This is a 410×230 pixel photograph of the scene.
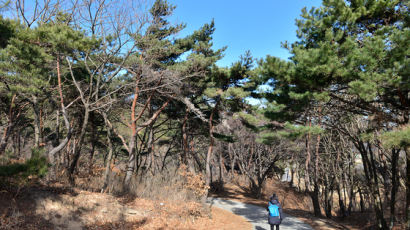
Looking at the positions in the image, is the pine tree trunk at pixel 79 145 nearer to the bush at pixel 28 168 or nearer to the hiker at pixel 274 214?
the bush at pixel 28 168

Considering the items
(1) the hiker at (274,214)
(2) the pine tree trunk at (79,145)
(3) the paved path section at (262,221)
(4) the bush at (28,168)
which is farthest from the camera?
(3) the paved path section at (262,221)

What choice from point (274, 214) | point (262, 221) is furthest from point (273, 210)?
point (262, 221)

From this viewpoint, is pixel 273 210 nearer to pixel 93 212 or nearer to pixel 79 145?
pixel 93 212

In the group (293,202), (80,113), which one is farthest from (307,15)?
(293,202)

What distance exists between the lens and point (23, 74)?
7.13 metres

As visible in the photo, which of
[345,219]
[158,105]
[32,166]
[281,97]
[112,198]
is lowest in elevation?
[345,219]

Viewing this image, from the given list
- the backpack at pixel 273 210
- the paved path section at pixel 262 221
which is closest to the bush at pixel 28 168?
the backpack at pixel 273 210

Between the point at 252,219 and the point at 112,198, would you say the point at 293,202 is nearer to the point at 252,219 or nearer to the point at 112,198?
the point at 252,219

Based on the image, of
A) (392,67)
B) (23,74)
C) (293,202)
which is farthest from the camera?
(293,202)

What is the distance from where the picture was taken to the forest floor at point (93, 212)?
603cm

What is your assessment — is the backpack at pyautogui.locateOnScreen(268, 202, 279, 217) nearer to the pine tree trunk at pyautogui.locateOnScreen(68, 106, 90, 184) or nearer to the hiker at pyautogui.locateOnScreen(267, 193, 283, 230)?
the hiker at pyautogui.locateOnScreen(267, 193, 283, 230)

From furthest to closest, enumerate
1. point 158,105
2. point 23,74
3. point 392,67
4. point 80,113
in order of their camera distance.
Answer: point 158,105, point 80,113, point 23,74, point 392,67

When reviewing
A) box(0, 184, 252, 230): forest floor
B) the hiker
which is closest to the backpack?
the hiker

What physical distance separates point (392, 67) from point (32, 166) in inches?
341
